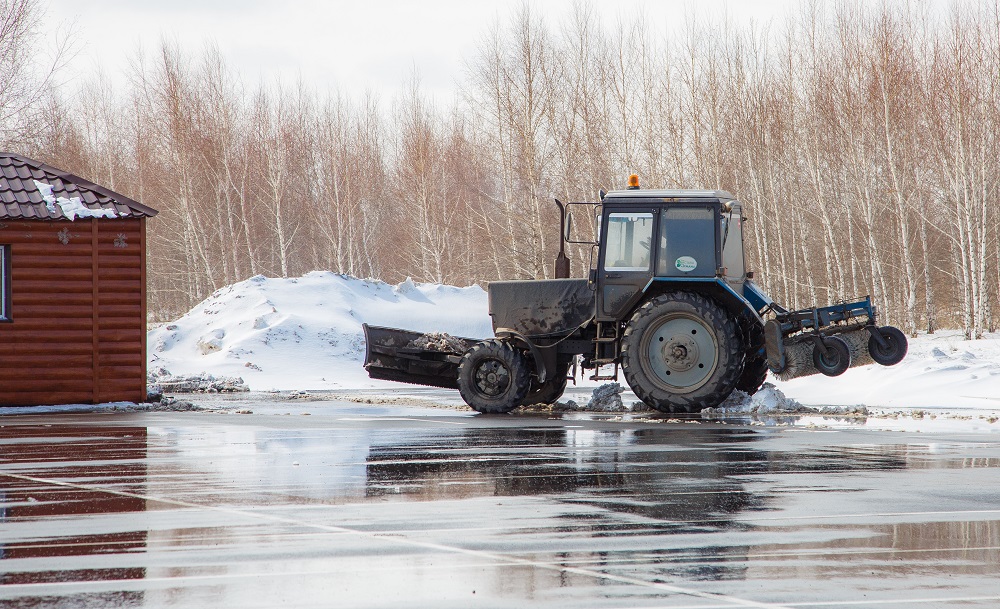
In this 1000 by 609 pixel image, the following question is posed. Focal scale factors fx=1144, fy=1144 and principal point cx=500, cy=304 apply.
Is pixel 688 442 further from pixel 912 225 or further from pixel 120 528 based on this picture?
pixel 912 225

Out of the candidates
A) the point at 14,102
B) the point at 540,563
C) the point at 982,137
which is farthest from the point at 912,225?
the point at 540,563

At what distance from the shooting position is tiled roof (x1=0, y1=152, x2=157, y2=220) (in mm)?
17406

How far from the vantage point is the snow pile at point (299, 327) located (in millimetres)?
26781

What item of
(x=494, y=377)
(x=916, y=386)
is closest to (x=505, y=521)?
(x=494, y=377)

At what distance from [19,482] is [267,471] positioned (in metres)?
1.90

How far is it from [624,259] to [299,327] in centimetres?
1587

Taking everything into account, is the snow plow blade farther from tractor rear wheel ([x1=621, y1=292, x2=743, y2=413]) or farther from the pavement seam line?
the pavement seam line

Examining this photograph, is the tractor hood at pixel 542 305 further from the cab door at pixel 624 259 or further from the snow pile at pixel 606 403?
the snow pile at pixel 606 403

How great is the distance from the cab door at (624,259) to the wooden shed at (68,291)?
721 cm

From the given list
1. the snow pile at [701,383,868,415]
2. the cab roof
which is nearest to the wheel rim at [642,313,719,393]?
the snow pile at [701,383,868,415]

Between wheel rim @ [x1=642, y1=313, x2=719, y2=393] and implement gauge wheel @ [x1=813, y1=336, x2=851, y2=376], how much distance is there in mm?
1265

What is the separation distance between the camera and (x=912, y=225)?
3969 centimetres

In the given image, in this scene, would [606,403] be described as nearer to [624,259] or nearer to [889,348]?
[624,259]

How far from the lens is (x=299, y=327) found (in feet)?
96.5
